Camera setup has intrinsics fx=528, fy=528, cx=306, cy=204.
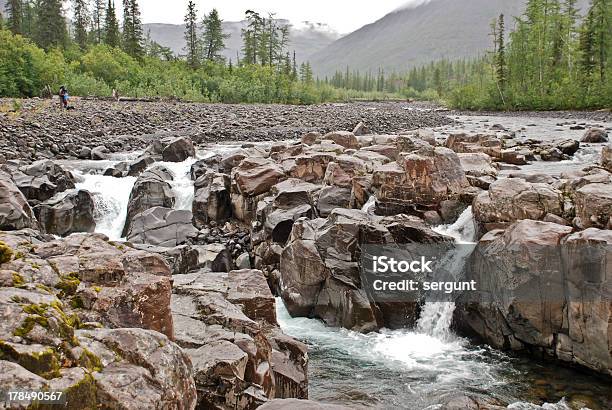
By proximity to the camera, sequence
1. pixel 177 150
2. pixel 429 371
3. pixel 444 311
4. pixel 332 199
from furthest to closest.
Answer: pixel 177 150
pixel 332 199
pixel 444 311
pixel 429 371

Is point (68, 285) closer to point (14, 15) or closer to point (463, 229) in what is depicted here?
point (463, 229)

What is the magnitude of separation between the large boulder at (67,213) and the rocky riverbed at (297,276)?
0.06 metres

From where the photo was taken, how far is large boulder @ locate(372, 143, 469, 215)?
15523 mm

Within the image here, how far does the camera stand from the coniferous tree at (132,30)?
223 feet

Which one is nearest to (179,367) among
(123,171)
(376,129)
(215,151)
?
(123,171)

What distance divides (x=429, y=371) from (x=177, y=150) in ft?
59.4

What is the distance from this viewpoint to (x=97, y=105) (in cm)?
3891

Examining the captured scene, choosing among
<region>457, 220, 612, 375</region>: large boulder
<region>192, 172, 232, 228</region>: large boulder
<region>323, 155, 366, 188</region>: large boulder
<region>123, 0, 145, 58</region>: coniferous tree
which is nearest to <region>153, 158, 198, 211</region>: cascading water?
<region>192, 172, 232, 228</region>: large boulder

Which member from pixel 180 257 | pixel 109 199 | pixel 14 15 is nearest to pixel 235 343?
pixel 180 257

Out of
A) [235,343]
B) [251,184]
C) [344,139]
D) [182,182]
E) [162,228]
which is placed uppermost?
[344,139]

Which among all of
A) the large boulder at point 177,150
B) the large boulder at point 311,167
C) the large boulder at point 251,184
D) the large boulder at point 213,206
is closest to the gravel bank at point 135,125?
the large boulder at point 177,150

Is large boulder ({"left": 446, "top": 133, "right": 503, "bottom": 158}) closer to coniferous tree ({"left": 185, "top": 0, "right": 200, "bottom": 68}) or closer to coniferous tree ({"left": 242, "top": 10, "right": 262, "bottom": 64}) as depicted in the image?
coniferous tree ({"left": 185, "top": 0, "right": 200, "bottom": 68})

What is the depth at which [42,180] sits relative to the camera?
65.7 feet

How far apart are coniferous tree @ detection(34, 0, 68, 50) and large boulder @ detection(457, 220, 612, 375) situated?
212 ft
